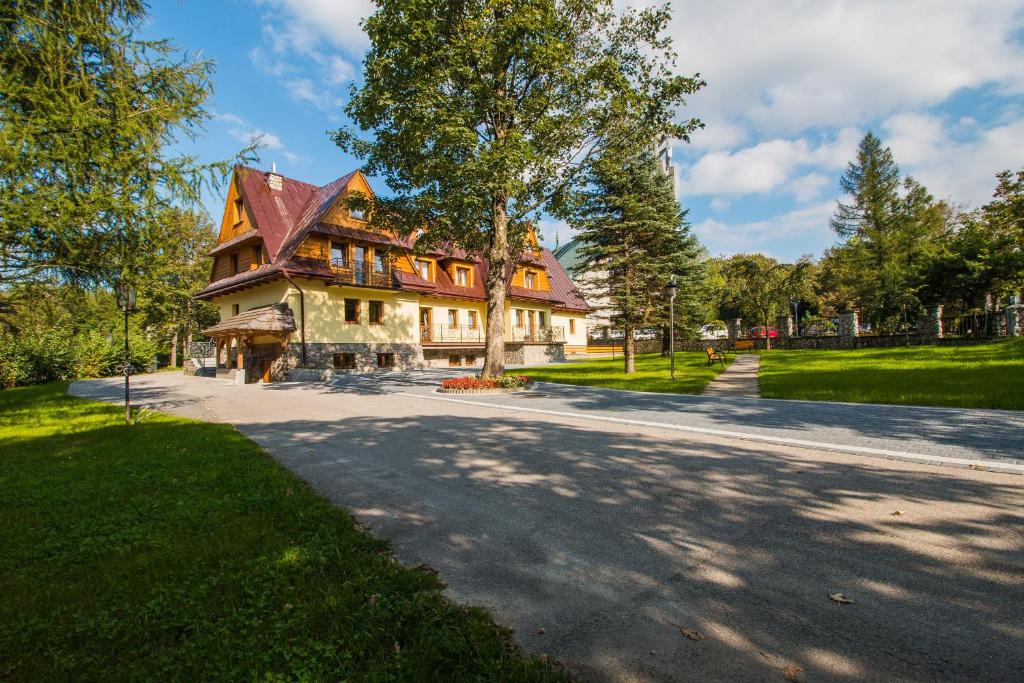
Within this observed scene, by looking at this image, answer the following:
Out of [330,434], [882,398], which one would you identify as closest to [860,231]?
[882,398]

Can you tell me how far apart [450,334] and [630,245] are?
12.9m

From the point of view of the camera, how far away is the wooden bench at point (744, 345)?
35312mm

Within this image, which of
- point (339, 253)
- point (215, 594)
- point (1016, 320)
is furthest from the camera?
point (339, 253)

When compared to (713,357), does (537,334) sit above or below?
above

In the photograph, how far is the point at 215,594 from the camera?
2.76 metres

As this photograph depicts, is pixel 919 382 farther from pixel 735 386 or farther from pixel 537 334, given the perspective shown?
pixel 537 334

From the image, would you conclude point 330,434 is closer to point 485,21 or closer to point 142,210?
point 142,210

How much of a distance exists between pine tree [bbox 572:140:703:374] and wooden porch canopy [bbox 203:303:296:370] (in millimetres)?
13825

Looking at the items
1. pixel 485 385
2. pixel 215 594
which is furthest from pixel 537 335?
pixel 215 594

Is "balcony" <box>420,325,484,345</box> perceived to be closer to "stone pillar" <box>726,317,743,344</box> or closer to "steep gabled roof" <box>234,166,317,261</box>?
"steep gabled roof" <box>234,166,317,261</box>

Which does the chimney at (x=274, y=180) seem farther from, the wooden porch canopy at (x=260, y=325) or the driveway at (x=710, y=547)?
the driveway at (x=710, y=547)

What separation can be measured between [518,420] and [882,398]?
7745mm

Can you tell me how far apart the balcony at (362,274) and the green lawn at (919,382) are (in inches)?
734

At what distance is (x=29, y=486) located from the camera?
16.5ft
